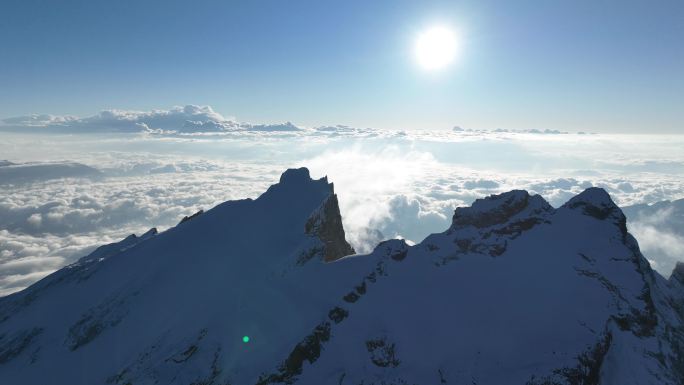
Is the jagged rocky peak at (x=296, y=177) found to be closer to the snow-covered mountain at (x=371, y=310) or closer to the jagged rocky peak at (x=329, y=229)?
the jagged rocky peak at (x=329, y=229)

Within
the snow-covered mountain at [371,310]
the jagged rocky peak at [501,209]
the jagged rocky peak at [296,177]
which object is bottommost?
the snow-covered mountain at [371,310]

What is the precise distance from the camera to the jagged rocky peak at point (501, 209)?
69875 millimetres

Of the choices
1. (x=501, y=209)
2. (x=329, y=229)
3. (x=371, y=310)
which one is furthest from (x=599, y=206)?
(x=329, y=229)

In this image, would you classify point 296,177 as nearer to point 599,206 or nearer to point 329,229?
point 329,229

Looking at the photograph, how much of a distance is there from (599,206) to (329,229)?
54671mm

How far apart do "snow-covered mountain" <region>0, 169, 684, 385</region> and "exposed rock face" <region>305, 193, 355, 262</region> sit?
1.55ft

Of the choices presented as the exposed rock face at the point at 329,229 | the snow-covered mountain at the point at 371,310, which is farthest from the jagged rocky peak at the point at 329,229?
the snow-covered mountain at the point at 371,310

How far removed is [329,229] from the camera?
78.2m

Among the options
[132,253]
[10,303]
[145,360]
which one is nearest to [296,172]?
[132,253]

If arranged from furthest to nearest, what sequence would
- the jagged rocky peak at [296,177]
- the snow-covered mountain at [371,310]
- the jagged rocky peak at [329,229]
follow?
1. the jagged rocky peak at [296,177]
2. the jagged rocky peak at [329,229]
3. the snow-covered mountain at [371,310]

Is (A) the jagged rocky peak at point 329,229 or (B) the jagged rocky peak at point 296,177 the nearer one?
(A) the jagged rocky peak at point 329,229

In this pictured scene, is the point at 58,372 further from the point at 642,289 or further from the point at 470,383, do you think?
the point at 642,289

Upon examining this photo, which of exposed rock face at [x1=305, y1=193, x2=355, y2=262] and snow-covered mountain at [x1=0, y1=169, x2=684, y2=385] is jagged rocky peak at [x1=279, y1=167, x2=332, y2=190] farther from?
snow-covered mountain at [x1=0, y1=169, x2=684, y2=385]

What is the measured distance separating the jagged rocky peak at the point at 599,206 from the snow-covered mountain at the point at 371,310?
0.27 m
